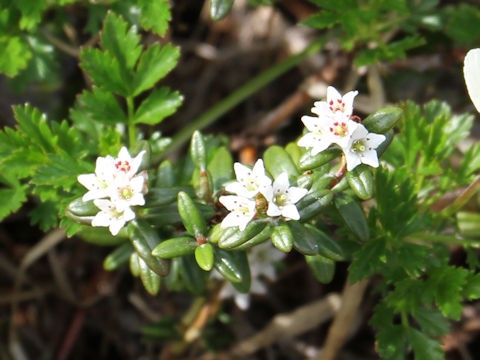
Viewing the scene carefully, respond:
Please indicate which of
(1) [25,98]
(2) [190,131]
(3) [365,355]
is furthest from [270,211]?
(1) [25,98]

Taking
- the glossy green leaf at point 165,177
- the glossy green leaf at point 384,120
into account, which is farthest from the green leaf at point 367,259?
the glossy green leaf at point 165,177

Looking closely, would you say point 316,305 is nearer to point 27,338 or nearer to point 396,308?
point 396,308

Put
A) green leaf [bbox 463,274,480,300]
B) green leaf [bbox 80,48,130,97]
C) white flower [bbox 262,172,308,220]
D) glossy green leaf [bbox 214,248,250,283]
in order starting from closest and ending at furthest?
white flower [bbox 262,172,308,220]
glossy green leaf [bbox 214,248,250,283]
green leaf [bbox 463,274,480,300]
green leaf [bbox 80,48,130,97]

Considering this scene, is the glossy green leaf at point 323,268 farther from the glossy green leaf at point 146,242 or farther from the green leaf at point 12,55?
the green leaf at point 12,55

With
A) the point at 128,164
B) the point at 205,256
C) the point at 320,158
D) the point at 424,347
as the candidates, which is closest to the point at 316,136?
the point at 320,158

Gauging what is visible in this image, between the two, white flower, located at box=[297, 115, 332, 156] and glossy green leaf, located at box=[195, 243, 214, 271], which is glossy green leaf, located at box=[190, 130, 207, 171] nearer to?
glossy green leaf, located at box=[195, 243, 214, 271]

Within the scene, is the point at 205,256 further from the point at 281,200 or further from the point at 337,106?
the point at 337,106

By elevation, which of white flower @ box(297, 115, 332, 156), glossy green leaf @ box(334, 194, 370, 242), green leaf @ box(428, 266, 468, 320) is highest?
white flower @ box(297, 115, 332, 156)

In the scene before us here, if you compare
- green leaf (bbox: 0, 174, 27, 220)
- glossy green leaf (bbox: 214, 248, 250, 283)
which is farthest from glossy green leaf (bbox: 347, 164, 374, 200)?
green leaf (bbox: 0, 174, 27, 220)
